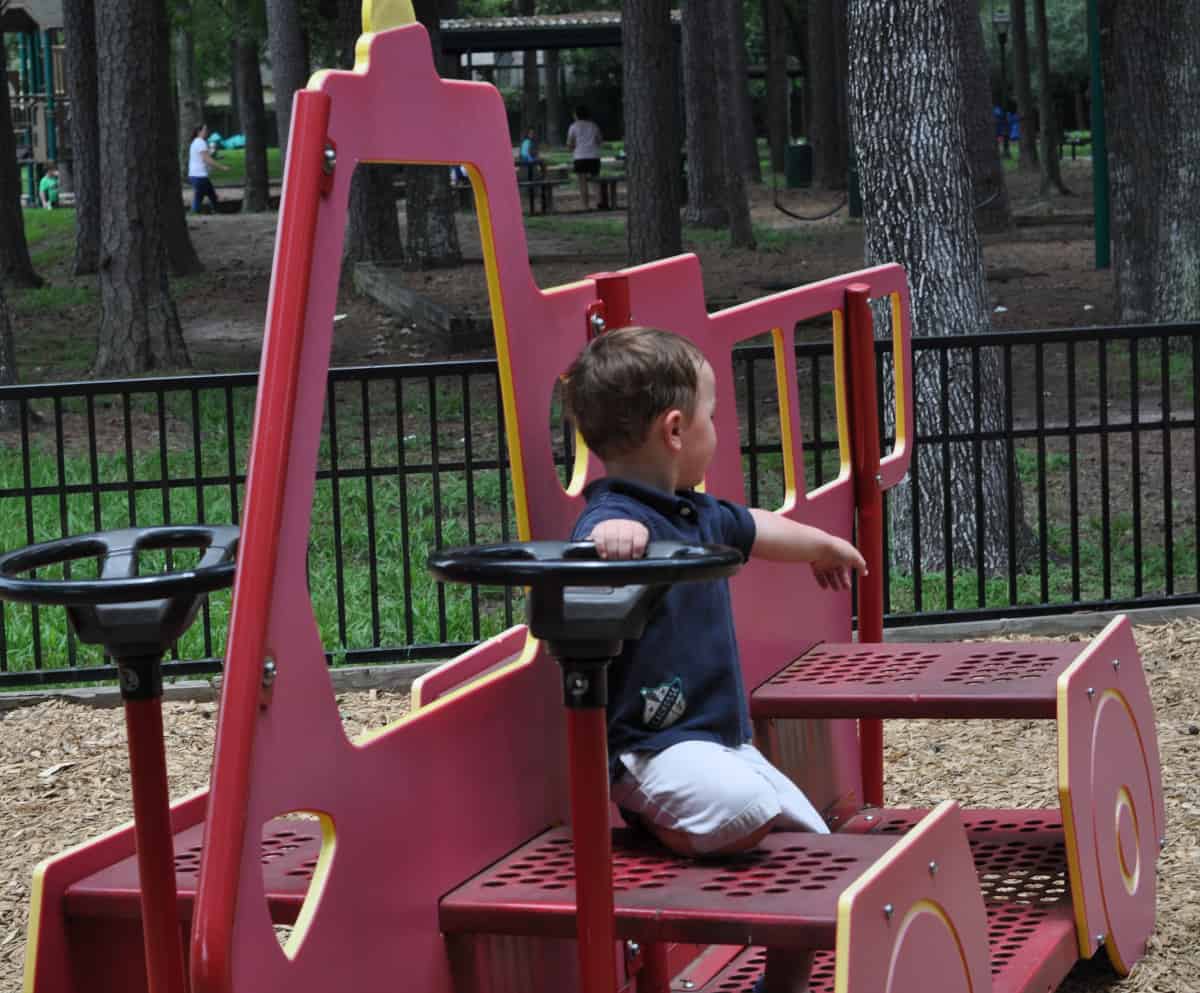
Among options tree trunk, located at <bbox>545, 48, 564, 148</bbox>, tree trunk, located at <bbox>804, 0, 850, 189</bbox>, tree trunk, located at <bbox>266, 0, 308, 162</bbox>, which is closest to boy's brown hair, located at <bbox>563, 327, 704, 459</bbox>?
tree trunk, located at <bbox>266, 0, 308, 162</bbox>

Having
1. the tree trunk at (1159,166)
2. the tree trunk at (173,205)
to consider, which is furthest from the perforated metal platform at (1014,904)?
the tree trunk at (173,205)

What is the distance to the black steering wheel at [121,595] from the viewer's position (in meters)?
2.49

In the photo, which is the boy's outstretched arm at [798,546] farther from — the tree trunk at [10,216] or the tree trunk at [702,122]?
the tree trunk at [702,122]

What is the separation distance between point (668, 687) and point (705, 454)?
38 centimetres

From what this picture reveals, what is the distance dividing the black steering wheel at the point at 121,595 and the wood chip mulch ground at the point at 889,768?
1985mm

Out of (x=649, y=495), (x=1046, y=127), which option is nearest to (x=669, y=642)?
(x=649, y=495)

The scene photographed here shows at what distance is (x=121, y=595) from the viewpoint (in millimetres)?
2496

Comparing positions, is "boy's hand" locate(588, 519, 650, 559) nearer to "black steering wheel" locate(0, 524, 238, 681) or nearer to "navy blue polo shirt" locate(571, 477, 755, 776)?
"navy blue polo shirt" locate(571, 477, 755, 776)

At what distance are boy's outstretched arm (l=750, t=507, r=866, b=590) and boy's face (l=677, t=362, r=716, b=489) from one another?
34 cm

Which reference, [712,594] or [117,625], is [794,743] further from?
[117,625]

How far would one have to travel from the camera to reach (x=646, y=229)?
716 inches

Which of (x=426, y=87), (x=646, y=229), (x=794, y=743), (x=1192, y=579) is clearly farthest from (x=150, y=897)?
(x=646, y=229)

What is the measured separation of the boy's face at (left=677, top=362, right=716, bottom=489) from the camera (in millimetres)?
3127

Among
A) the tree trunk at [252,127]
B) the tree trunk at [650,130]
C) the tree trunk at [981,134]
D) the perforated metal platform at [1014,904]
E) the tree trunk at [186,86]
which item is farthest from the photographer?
the tree trunk at [186,86]
